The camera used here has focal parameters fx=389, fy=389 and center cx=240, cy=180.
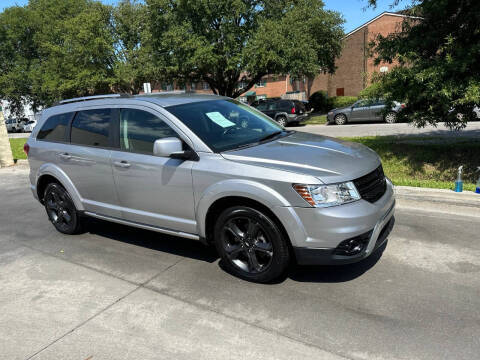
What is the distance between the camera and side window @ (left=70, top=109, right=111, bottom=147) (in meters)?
4.68

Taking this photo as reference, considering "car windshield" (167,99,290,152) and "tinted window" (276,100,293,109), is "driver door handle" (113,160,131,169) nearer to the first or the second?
"car windshield" (167,99,290,152)

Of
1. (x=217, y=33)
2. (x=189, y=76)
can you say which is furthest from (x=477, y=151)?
(x=189, y=76)

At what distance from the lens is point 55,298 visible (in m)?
3.75

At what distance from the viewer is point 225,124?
4273 mm

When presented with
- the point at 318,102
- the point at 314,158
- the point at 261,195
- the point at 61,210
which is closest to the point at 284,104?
the point at 318,102

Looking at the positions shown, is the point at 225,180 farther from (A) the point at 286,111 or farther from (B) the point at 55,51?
(B) the point at 55,51

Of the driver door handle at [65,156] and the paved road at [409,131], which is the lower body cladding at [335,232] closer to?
the driver door handle at [65,156]

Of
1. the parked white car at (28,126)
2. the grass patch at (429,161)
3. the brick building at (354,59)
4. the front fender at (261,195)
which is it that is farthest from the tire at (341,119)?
the parked white car at (28,126)

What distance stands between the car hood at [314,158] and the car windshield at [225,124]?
218 millimetres

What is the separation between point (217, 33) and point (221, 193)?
76.5 feet

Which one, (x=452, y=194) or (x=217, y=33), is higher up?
(x=217, y=33)

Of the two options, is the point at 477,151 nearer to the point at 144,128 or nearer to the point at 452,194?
the point at 452,194

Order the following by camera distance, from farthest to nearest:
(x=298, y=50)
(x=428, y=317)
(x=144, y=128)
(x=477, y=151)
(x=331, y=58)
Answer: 1. (x=331, y=58)
2. (x=298, y=50)
3. (x=477, y=151)
4. (x=144, y=128)
5. (x=428, y=317)

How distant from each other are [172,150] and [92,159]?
1.52m
